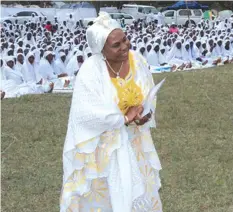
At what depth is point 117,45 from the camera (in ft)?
9.42

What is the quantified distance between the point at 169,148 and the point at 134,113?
9.11 feet

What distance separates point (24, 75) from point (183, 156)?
5.70m

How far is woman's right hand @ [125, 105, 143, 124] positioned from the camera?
9.32ft

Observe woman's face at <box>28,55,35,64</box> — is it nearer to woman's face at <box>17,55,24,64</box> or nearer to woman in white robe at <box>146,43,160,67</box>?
woman's face at <box>17,55,24,64</box>

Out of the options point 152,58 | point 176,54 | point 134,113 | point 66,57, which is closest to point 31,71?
point 66,57

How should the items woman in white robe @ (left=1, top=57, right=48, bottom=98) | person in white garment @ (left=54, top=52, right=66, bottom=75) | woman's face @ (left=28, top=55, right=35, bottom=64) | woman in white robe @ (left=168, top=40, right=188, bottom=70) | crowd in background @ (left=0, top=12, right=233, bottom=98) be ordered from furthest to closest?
woman in white robe @ (left=168, top=40, right=188, bottom=70) < person in white garment @ (left=54, top=52, right=66, bottom=75) < woman's face @ (left=28, top=55, right=35, bottom=64) < crowd in background @ (left=0, top=12, right=233, bottom=98) < woman in white robe @ (left=1, top=57, right=48, bottom=98)

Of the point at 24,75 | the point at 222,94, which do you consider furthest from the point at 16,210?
the point at 24,75

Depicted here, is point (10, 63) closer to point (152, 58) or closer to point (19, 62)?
point (19, 62)

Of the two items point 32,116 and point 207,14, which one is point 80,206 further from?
point 207,14

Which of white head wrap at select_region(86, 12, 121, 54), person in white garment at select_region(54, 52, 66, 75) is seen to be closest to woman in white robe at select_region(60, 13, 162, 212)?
white head wrap at select_region(86, 12, 121, 54)

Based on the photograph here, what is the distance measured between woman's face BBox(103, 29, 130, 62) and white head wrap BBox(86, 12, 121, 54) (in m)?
0.03

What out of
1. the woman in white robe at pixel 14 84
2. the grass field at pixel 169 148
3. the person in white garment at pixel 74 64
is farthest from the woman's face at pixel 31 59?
the grass field at pixel 169 148

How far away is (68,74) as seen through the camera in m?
10.7

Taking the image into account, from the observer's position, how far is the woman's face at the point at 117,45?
9.42 ft
